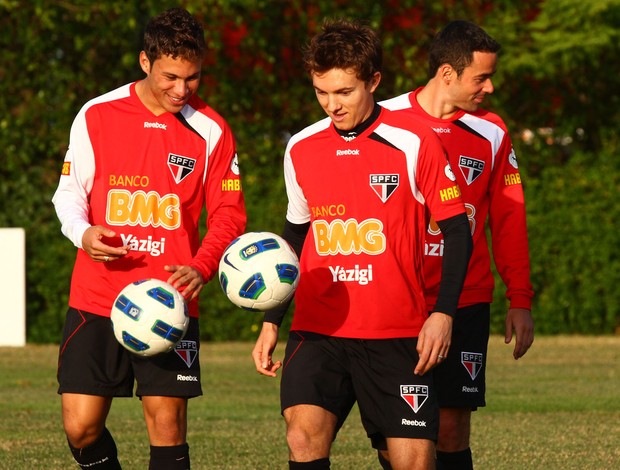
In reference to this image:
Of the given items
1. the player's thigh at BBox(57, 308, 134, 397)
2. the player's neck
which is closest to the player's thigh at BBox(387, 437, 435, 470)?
the player's thigh at BBox(57, 308, 134, 397)

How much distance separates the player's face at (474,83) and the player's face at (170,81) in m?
1.36

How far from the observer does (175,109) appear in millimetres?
A: 6051

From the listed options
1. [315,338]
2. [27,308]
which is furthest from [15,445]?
[27,308]

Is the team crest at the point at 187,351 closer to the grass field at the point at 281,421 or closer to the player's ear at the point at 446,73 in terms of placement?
the player's ear at the point at 446,73

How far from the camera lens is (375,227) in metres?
5.42

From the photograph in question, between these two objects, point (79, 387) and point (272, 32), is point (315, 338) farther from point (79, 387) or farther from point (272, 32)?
point (272, 32)

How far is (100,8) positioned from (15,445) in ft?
40.6

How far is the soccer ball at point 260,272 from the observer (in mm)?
5473

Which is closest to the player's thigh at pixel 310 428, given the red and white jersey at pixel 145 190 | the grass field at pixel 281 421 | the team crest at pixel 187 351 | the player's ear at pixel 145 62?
the team crest at pixel 187 351

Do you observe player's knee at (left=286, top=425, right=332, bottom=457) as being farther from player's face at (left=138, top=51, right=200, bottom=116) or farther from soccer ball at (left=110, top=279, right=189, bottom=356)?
player's face at (left=138, top=51, right=200, bottom=116)

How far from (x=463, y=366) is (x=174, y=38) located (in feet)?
7.04

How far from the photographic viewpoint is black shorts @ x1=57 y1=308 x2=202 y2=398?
5938mm

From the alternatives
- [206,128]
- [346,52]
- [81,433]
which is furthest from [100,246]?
[346,52]

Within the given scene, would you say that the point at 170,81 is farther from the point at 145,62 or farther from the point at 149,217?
the point at 149,217
